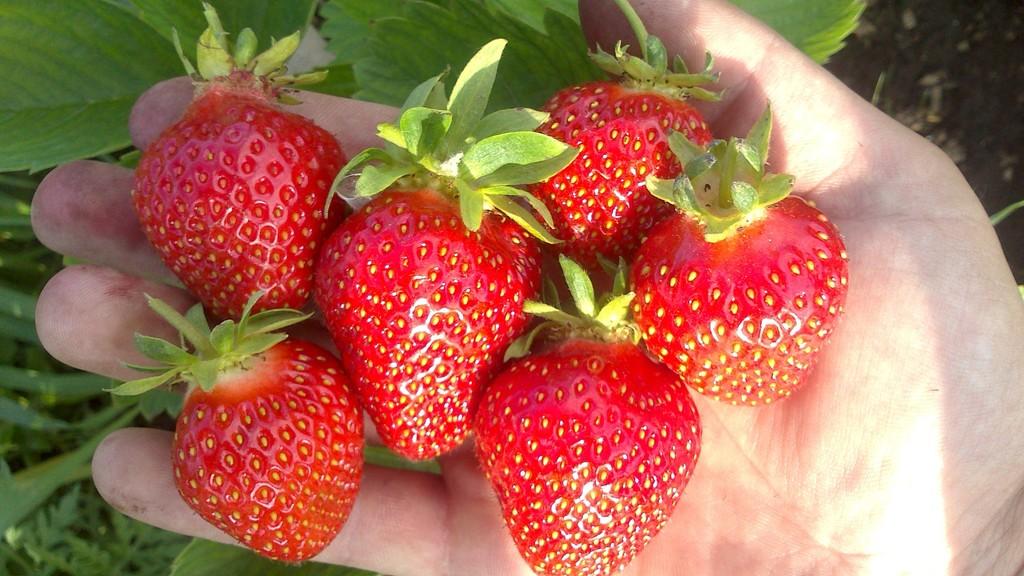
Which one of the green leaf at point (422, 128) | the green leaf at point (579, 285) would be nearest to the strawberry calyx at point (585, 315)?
the green leaf at point (579, 285)

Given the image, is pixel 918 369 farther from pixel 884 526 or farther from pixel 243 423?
pixel 243 423

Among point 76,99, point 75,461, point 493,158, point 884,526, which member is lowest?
point 75,461

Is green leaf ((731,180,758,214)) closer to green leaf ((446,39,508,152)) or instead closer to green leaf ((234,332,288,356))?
green leaf ((446,39,508,152))

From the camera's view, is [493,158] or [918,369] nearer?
[493,158]

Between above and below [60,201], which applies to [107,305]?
below

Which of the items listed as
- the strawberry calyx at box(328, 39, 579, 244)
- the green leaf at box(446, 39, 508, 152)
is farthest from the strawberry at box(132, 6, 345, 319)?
the green leaf at box(446, 39, 508, 152)

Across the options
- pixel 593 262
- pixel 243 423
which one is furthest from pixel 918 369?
pixel 243 423
